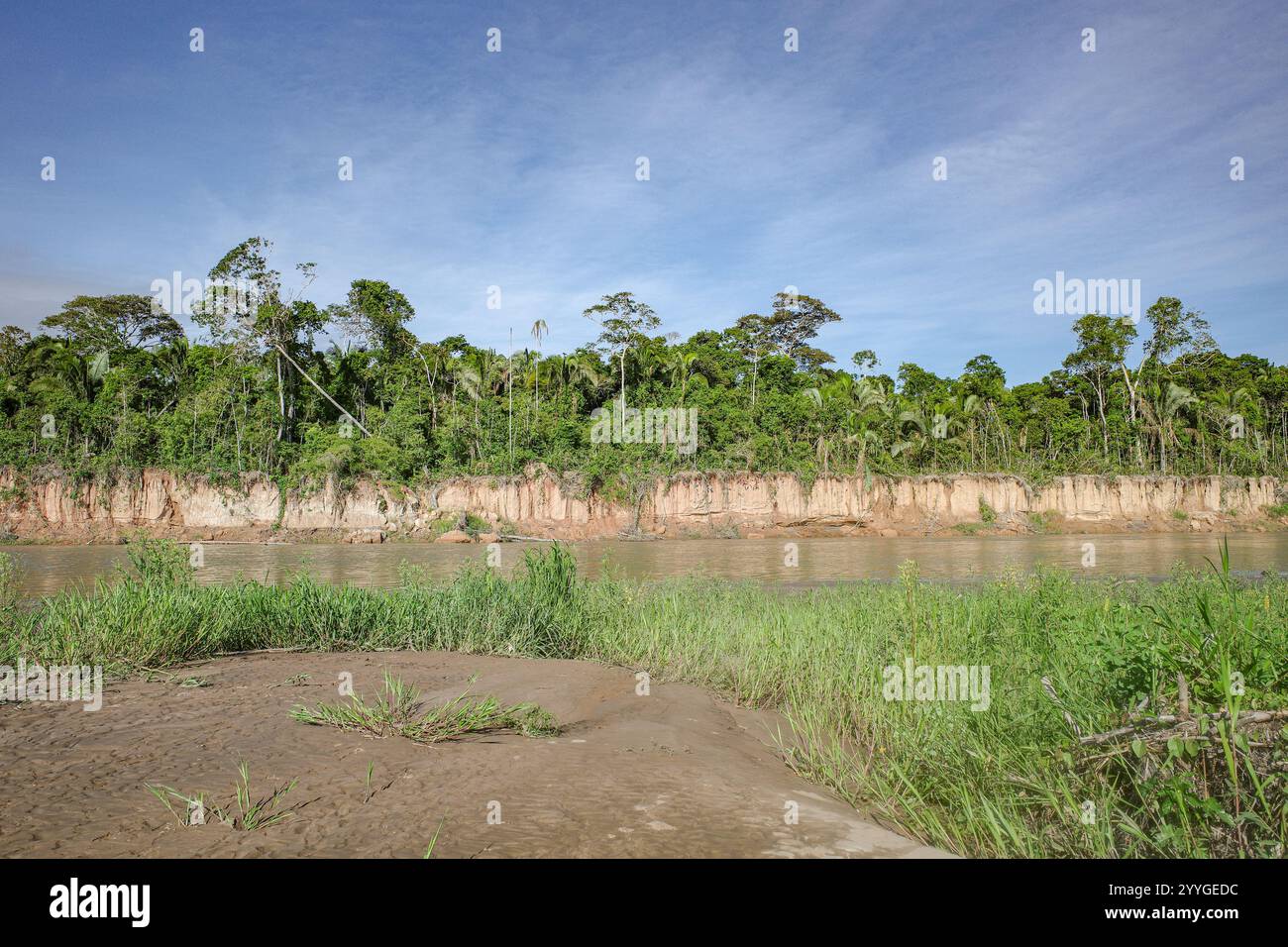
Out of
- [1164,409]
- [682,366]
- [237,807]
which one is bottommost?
[237,807]

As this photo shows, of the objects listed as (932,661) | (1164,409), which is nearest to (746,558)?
(932,661)

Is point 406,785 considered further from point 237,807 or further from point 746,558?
point 746,558

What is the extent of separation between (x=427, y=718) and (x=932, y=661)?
163 inches

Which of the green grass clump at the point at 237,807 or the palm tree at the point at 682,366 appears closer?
the green grass clump at the point at 237,807

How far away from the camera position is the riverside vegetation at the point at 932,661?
339cm

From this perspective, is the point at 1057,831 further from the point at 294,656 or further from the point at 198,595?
the point at 198,595

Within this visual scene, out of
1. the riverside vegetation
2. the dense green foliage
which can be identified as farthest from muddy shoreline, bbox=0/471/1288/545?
the riverside vegetation

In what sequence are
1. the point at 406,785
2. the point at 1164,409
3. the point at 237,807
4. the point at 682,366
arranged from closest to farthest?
the point at 237,807, the point at 406,785, the point at 1164,409, the point at 682,366

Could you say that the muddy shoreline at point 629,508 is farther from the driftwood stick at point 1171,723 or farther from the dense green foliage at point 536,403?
the driftwood stick at point 1171,723

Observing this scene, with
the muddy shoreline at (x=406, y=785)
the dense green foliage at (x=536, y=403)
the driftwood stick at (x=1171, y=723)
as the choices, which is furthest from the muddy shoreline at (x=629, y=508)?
the driftwood stick at (x=1171, y=723)

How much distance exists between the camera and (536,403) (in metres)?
47.9

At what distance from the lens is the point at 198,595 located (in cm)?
805

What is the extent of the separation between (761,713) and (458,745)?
2.86 metres

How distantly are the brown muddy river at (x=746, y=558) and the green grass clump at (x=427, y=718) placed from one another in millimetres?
10697
